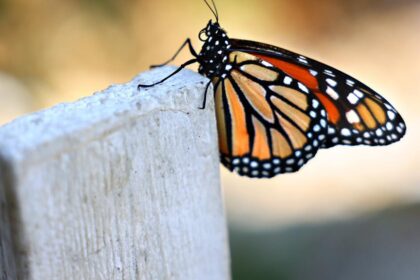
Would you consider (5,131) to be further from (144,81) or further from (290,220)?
(290,220)

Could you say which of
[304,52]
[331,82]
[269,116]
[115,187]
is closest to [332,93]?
[331,82]

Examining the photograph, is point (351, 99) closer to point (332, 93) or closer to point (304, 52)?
point (332, 93)

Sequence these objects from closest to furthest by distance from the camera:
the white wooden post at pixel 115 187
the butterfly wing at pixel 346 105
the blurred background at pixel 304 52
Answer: the white wooden post at pixel 115 187 → the butterfly wing at pixel 346 105 → the blurred background at pixel 304 52

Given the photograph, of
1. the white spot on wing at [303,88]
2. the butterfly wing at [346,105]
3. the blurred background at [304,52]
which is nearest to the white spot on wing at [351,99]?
the butterfly wing at [346,105]

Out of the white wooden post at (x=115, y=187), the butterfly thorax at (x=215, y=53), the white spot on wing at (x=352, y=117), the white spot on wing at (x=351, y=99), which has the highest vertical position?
the butterfly thorax at (x=215, y=53)

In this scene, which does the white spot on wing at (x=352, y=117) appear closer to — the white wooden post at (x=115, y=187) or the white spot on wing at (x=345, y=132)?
the white spot on wing at (x=345, y=132)

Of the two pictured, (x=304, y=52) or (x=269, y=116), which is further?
(x=304, y=52)

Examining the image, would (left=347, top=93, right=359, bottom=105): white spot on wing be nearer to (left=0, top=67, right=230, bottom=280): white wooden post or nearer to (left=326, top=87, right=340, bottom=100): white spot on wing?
(left=326, top=87, right=340, bottom=100): white spot on wing
